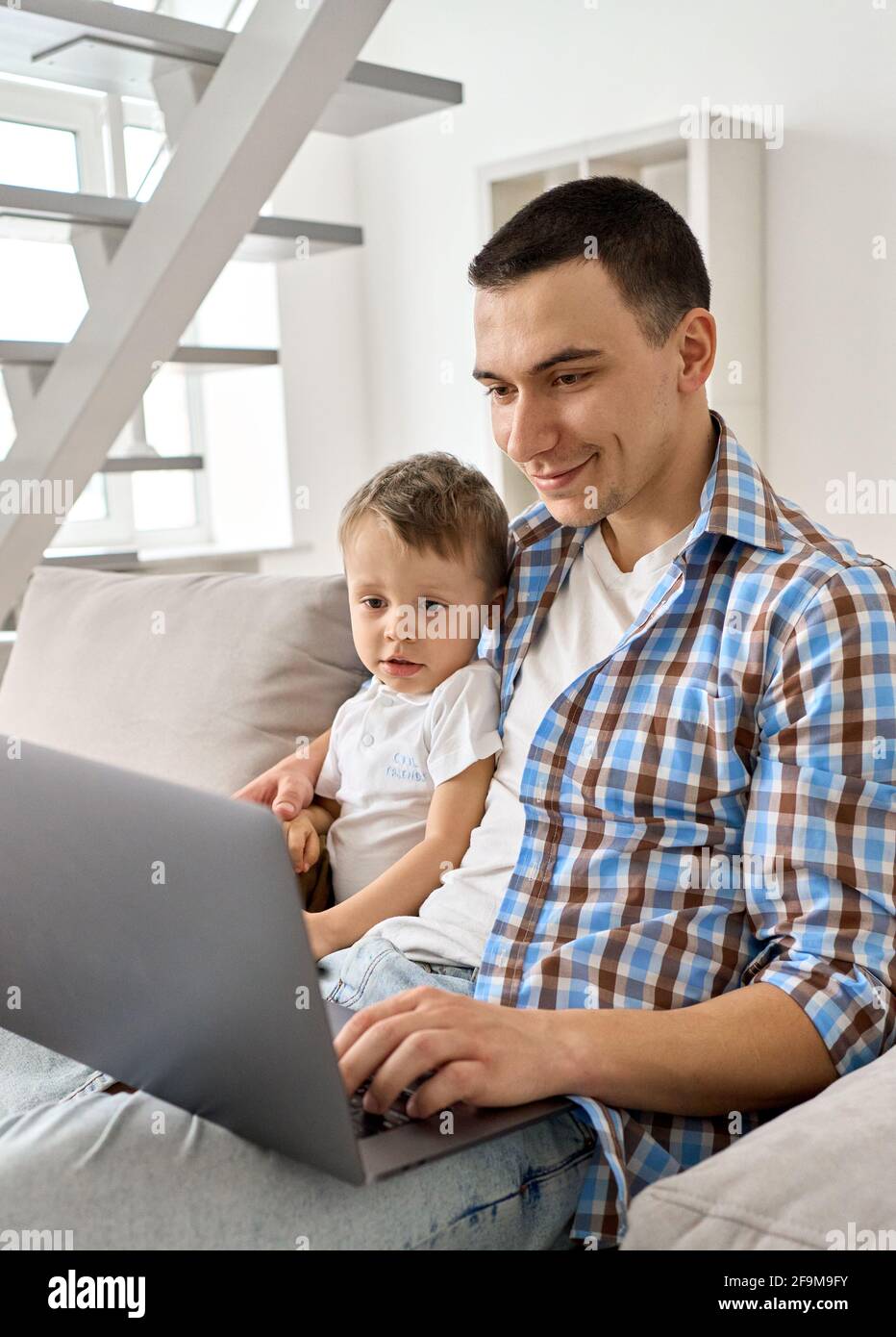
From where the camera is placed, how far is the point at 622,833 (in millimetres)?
1143

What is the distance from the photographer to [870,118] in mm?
3127

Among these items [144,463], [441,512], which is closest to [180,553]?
[144,463]

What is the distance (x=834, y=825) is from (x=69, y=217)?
5.91 ft

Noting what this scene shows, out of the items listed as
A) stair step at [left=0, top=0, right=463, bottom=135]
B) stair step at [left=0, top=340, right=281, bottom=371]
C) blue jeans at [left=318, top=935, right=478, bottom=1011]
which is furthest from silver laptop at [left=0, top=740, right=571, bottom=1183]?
stair step at [left=0, top=340, right=281, bottom=371]

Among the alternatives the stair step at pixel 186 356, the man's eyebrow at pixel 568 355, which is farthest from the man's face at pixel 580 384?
the stair step at pixel 186 356

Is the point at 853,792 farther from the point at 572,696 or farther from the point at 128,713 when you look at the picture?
the point at 128,713

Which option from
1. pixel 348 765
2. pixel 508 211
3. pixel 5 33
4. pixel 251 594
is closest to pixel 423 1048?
pixel 348 765

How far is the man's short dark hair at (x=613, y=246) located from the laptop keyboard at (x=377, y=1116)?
0.71 meters

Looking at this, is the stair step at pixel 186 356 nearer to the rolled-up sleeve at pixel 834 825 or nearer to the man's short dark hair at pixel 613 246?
the man's short dark hair at pixel 613 246

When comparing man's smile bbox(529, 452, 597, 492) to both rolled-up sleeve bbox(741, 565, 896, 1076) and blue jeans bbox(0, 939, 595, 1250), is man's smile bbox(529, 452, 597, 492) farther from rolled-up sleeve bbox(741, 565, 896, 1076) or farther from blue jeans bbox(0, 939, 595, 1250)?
blue jeans bbox(0, 939, 595, 1250)

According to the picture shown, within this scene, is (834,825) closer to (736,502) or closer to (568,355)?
(736,502)

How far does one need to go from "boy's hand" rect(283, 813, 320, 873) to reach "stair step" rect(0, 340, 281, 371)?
4.20 feet

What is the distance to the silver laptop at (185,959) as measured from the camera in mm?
740
